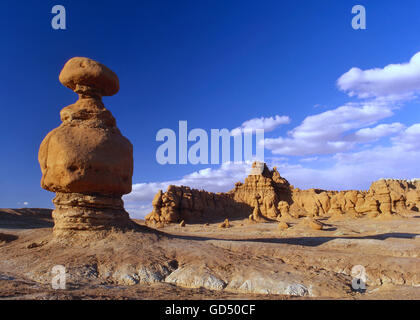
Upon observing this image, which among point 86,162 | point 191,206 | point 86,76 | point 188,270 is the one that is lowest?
point 188,270

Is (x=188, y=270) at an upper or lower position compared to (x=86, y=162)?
lower

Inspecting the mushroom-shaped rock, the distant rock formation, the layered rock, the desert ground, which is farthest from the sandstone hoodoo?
the distant rock formation

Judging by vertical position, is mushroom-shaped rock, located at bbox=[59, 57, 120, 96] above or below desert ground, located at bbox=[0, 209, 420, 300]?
above

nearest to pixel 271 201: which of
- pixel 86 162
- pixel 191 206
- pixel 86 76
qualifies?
pixel 191 206

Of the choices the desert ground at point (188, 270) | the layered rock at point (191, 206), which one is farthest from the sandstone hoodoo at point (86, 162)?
the layered rock at point (191, 206)

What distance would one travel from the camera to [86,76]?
13.1 metres

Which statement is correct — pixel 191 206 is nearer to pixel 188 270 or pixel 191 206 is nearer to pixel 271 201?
pixel 271 201

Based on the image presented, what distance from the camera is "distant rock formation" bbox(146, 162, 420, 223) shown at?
36.7m

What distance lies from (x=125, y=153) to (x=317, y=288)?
8.88 meters

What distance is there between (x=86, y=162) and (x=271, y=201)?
4043 cm

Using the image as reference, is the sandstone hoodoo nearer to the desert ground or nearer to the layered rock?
the desert ground

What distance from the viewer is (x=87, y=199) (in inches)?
465
